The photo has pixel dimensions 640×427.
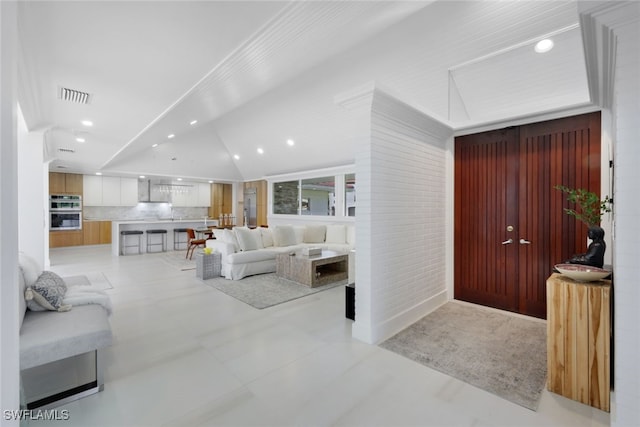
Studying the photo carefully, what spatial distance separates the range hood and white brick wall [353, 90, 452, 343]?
33.2 ft

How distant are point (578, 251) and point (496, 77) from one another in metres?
2.27

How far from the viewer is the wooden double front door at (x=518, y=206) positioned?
3135mm

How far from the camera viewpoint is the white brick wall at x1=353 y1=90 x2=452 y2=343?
9.39 feet

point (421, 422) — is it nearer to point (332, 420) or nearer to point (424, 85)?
point (332, 420)

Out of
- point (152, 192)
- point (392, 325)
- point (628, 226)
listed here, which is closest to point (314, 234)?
point (392, 325)

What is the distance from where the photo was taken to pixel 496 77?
3588 mm

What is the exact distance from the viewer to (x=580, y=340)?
203 cm

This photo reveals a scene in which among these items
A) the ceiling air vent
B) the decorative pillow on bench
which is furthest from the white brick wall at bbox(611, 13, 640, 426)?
the ceiling air vent

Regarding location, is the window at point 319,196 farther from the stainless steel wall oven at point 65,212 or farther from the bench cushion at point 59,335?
the stainless steel wall oven at point 65,212

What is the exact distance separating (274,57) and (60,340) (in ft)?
9.40

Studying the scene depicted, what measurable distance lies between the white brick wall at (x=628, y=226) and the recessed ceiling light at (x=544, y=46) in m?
1.85

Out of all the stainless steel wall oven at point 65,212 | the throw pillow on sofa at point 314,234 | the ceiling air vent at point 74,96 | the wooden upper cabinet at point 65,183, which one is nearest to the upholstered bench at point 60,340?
the ceiling air vent at point 74,96

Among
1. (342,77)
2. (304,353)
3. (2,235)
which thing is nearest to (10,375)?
(2,235)

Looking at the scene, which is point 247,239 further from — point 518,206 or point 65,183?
point 65,183
